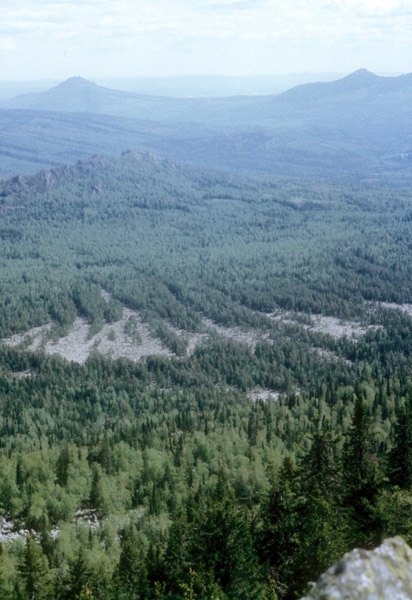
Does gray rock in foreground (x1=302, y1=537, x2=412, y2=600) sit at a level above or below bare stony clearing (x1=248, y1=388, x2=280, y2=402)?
above

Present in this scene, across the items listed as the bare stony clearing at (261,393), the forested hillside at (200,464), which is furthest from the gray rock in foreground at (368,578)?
the bare stony clearing at (261,393)

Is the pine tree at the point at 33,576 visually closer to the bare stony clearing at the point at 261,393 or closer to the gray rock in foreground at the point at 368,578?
the gray rock in foreground at the point at 368,578

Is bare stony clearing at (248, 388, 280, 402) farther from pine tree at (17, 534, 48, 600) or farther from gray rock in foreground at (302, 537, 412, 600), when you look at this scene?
gray rock in foreground at (302, 537, 412, 600)

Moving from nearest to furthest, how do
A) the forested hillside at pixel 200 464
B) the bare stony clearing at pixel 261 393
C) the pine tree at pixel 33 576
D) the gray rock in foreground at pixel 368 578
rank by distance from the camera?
1. the gray rock in foreground at pixel 368 578
2. the forested hillside at pixel 200 464
3. the pine tree at pixel 33 576
4. the bare stony clearing at pixel 261 393

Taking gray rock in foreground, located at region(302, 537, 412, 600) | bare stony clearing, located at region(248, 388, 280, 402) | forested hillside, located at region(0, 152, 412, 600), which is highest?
gray rock in foreground, located at region(302, 537, 412, 600)

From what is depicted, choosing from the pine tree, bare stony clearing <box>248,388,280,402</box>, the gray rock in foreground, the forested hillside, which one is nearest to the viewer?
the gray rock in foreground

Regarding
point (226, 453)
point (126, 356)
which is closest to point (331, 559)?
point (226, 453)

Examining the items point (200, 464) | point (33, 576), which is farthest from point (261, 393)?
point (33, 576)

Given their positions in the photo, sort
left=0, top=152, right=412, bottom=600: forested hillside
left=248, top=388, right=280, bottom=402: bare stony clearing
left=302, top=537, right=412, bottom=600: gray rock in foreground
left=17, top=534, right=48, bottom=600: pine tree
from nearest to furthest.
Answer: left=302, top=537, right=412, bottom=600: gray rock in foreground → left=0, top=152, right=412, bottom=600: forested hillside → left=17, top=534, right=48, bottom=600: pine tree → left=248, top=388, right=280, bottom=402: bare stony clearing

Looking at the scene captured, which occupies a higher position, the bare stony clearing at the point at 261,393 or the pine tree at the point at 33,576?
the pine tree at the point at 33,576

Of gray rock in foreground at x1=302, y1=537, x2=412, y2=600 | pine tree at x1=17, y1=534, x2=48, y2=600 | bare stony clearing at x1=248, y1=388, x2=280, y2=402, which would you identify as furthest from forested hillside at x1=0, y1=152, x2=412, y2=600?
gray rock in foreground at x1=302, y1=537, x2=412, y2=600
